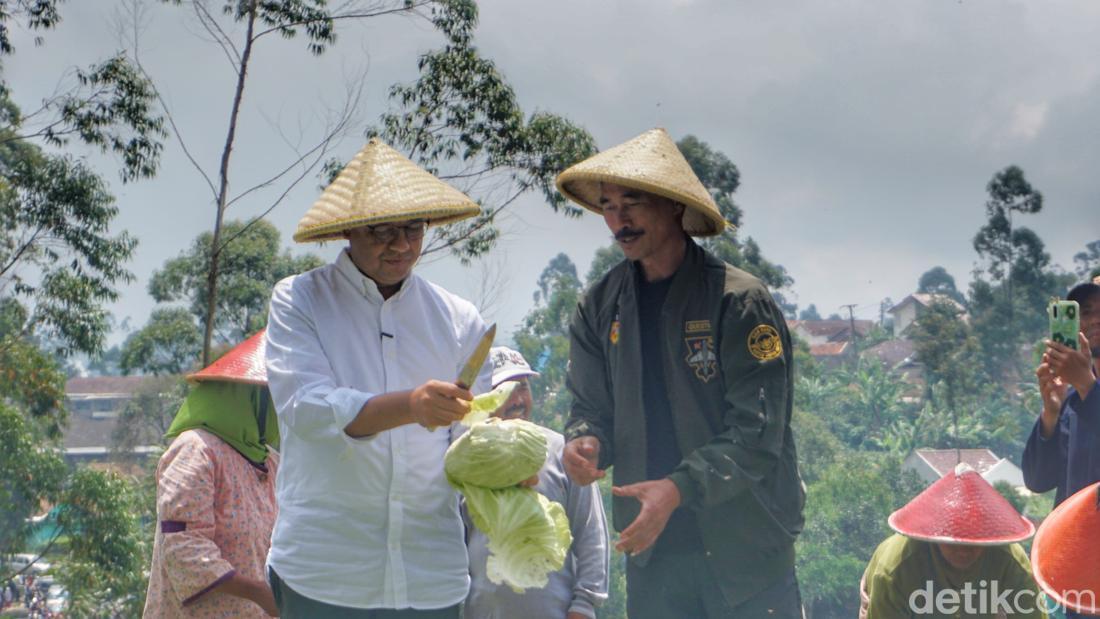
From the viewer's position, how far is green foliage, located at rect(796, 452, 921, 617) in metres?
31.3

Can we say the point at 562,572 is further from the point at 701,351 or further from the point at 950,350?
the point at 950,350

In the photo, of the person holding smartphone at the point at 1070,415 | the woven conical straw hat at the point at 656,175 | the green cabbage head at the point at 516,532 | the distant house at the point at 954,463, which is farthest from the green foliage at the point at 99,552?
the distant house at the point at 954,463

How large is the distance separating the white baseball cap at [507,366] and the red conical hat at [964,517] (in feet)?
5.10

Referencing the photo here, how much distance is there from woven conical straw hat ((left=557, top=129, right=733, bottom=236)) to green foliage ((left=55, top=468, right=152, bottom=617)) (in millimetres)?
11117

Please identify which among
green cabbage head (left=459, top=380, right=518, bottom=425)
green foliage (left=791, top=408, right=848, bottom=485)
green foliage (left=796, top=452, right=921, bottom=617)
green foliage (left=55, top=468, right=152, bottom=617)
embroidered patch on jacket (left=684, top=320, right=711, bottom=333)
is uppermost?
embroidered patch on jacket (left=684, top=320, right=711, bottom=333)

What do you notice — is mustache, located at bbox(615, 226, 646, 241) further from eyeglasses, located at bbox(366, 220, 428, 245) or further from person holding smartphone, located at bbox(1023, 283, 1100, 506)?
person holding smartphone, located at bbox(1023, 283, 1100, 506)

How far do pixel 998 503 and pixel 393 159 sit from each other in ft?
9.16

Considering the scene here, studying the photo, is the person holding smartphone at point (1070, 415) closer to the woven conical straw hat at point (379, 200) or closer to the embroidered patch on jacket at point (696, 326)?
the embroidered patch on jacket at point (696, 326)

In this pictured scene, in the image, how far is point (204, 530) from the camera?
368 cm

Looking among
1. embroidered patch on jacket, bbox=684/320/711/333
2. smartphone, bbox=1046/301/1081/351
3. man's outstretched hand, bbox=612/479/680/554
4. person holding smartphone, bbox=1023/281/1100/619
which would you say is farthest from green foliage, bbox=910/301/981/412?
man's outstretched hand, bbox=612/479/680/554

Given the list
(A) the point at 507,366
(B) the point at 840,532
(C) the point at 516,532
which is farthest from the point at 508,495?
(B) the point at 840,532

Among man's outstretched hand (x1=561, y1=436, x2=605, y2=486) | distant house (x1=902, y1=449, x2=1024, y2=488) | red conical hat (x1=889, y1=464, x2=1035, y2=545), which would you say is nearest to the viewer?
man's outstretched hand (x1=561, y1=436, x2=605, y2=486)

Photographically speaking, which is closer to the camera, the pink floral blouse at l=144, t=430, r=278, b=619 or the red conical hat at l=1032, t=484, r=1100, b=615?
the red conical hat at l=1032, t=484, r=1100, b=615

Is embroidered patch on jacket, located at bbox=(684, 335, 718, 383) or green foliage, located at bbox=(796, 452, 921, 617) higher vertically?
embroidered patch on jacket, located at bbox=(684, 335, 718, 383)
